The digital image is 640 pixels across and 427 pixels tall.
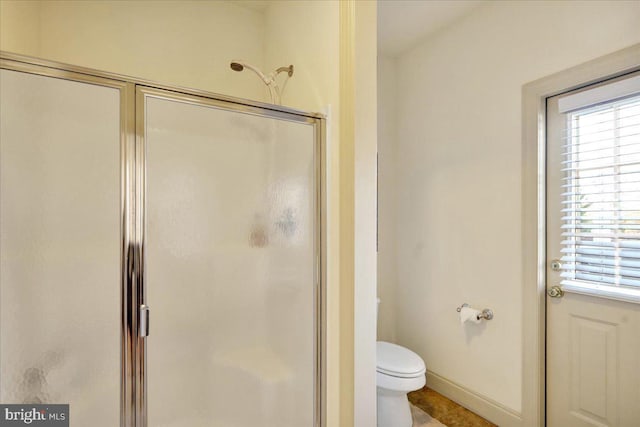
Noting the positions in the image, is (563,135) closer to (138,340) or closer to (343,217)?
(343,217)

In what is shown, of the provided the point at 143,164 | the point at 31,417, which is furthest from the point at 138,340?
the point at 143,164

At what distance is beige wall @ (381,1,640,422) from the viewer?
175 cm

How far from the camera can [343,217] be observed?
1.40 meters

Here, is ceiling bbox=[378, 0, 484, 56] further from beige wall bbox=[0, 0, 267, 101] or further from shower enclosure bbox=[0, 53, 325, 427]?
shower enclosure bbox=[0, 53, 325, 427]

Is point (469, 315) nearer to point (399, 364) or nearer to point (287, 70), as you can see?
point (399, 364)

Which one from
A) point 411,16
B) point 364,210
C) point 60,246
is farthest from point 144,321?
point 411,16

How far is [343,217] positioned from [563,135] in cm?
132

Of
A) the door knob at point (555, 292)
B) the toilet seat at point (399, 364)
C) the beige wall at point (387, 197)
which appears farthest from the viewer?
the beige wall at point (387, 197)

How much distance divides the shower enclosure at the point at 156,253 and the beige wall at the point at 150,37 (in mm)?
733

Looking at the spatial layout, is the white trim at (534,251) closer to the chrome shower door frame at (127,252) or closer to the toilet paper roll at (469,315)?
the toilet paper roll at (469,315)

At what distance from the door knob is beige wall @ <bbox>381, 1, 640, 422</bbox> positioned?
6.1 inches

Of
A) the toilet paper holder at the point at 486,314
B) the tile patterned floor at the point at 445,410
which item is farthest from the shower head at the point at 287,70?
the tile patterned floor at the point at 445,410

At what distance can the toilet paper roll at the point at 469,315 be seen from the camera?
2.05 metres

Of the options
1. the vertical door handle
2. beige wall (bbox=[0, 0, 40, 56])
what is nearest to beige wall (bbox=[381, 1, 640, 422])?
the vertical door handle
